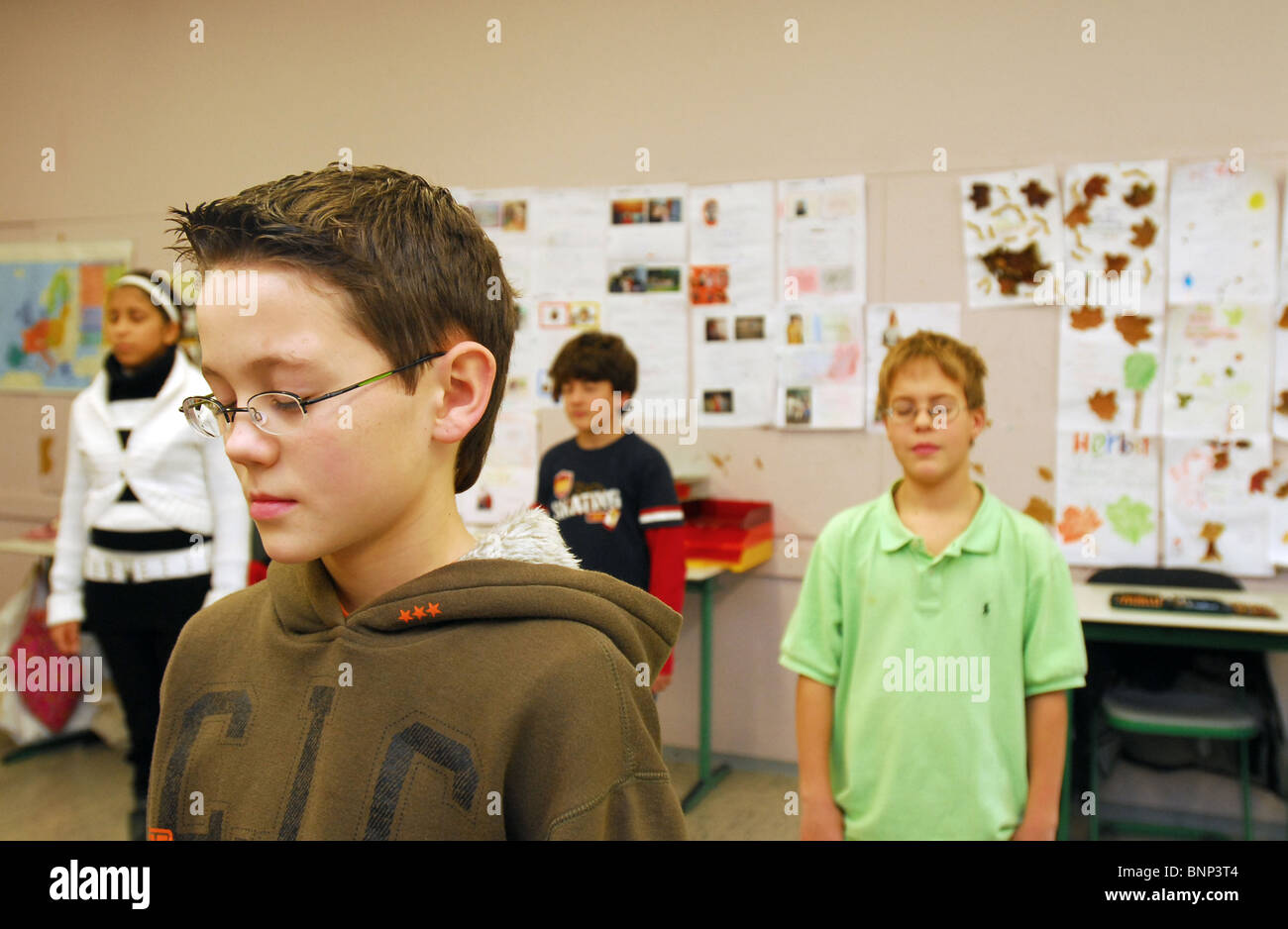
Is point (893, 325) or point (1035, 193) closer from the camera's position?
point (1035, 193)

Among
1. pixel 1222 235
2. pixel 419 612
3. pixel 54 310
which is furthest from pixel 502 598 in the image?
pixel 54 310

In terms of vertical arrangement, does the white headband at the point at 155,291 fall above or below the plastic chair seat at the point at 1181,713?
above

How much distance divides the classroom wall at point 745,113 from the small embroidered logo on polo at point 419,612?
2635mm

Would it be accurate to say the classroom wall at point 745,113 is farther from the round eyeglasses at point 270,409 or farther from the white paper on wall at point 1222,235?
the round eyeglasses at point 270,409

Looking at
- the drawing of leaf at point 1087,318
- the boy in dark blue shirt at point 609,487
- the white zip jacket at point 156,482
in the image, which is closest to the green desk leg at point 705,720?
the boy in dark blue shirt at point 609,487

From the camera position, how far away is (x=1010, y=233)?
3.12 meters

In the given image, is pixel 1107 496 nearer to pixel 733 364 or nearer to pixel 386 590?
pixel 733 364

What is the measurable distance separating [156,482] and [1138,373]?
9.34 ft

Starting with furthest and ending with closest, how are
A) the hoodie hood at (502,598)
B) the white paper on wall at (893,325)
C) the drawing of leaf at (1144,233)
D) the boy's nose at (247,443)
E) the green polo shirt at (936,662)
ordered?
1. the white paper on wall at (893,325)
2. the drawing of leaf at (1144,233)
3. the green polo shirt at (936,662)
4. the hoodie hood at (502,598)
5. the boy's nose at (247,443)

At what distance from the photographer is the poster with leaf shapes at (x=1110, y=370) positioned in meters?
3.02

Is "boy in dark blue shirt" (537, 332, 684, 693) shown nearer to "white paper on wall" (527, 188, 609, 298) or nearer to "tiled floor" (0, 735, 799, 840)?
"tiled floor" (0, 735, 799, 840)

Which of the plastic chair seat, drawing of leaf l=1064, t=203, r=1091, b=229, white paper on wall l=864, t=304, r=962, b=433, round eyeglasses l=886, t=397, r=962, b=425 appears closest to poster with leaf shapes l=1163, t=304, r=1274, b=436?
drawing of leaf l=1064, t=203, r=1091, b=229
